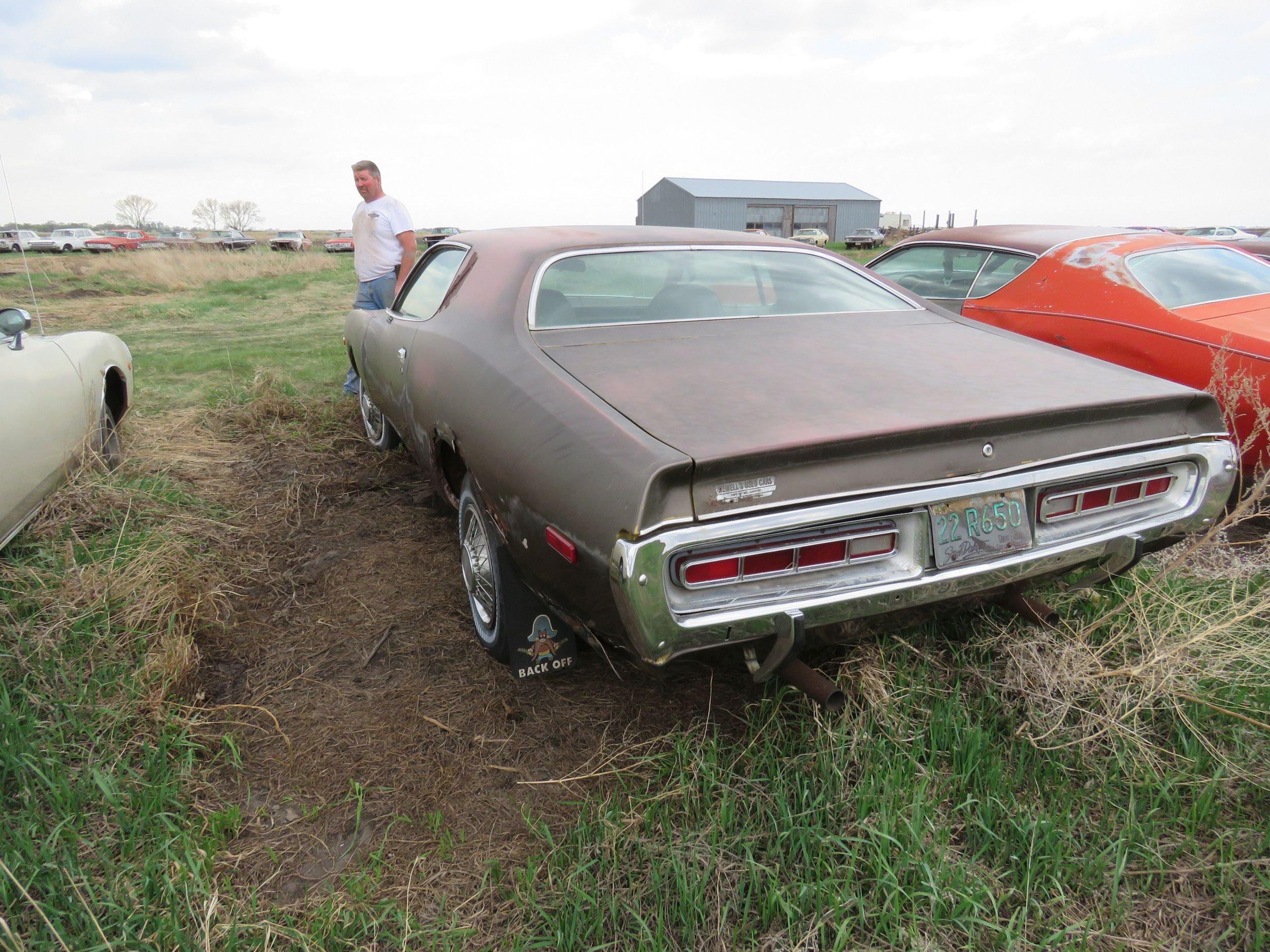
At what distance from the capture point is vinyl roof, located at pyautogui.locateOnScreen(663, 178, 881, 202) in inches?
1884

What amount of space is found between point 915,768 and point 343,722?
5.29 ft

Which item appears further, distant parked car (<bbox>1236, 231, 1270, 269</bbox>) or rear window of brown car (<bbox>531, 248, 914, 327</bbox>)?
distant parked car (<bbox>1236, 231, 1270, 269</bbox>)

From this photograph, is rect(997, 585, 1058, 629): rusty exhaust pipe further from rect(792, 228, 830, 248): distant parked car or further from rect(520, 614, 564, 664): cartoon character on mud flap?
rect(792, 228, 830, 248): distant parked car

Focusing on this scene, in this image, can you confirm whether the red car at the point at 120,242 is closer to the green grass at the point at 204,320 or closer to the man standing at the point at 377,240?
the green grass at the point at 204,320

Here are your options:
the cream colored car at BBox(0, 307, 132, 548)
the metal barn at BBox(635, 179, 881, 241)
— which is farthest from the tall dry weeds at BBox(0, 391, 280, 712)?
the metal barn at BBox(635, 179, 881, 241)

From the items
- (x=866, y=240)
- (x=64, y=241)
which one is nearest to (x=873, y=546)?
(x=866, y=240)

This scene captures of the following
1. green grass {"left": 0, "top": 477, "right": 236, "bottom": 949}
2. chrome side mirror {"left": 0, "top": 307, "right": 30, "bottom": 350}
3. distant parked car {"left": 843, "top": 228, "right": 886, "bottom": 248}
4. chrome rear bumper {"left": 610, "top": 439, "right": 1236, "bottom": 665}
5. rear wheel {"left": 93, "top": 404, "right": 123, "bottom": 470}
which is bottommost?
distant parked car {"left": 843, "top": 228, "right": 886, "bottom": 248}

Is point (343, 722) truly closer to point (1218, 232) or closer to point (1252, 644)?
point (1252, 644)

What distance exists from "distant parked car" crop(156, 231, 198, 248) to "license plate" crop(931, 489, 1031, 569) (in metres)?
35.8

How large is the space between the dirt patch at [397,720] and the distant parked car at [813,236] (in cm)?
3977

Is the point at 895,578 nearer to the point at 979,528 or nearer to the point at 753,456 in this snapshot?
the point at 979,528

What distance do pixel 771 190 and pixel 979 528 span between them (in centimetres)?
5216

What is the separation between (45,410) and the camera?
3.25 meters

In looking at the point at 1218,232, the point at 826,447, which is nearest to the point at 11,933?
the point at 826,447
